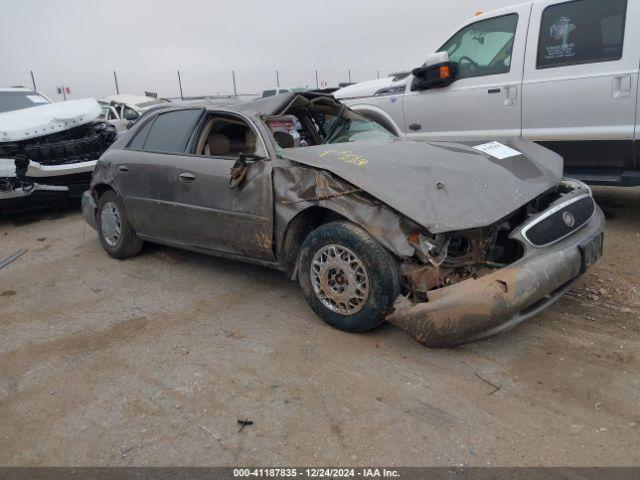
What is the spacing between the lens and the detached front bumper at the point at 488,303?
2953 millimetres

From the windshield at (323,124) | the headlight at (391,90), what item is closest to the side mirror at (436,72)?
the headlight at (391,90)

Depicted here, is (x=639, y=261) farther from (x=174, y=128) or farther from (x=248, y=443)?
(x=174, y=128)

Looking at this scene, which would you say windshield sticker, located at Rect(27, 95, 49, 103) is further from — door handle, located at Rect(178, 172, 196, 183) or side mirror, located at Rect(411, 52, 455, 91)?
side mirror, located at Rect(411, 52, 455, 91)

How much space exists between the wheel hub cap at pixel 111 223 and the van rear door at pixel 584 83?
4214 millimetres

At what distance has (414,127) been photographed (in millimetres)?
6383

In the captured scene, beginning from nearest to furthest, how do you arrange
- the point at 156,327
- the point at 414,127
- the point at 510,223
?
the point at 510,223
the point at 156,327
the point at 414,127

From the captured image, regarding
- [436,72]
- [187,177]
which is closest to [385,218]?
[187,177]

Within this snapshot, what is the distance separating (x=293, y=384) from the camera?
3.02 m

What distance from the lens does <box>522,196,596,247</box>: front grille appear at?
3.27 metres

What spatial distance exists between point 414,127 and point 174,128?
2861 millimetres

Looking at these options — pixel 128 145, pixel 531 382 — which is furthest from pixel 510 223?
pixel 128 145

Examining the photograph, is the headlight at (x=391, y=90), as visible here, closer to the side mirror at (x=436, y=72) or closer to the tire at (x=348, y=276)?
the side mirror at (x=436, y=72)

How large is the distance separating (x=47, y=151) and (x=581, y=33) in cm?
659

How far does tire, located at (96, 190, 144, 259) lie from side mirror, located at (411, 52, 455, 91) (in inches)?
138
